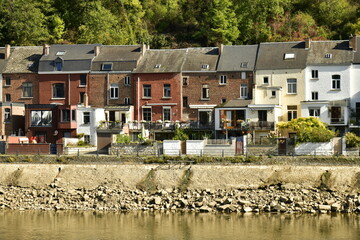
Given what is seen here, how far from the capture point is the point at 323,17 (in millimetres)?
84625

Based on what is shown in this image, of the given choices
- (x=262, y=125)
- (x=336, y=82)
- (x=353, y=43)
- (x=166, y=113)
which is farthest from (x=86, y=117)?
(x=353, y=43)

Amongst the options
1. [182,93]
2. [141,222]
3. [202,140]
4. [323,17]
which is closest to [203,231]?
[141,222]

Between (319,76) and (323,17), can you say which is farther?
(323,17)

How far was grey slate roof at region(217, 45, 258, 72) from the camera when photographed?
6584 cm

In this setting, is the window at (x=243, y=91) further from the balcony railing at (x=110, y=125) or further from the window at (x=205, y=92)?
the balcony railing at (x=110, y=125)

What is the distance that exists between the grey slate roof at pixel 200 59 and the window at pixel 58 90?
11877mm

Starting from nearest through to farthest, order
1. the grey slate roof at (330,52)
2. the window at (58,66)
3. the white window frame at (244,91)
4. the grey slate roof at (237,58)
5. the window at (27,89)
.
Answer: the grey slate roof at (330,52) < the white window frame at (244,91) < the grey slate roof at (237,58) < the window at (58,66) < the window at (27,89)

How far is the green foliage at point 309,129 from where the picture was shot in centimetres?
5469

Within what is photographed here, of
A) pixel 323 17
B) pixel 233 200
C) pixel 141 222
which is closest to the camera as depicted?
pixel 141 222

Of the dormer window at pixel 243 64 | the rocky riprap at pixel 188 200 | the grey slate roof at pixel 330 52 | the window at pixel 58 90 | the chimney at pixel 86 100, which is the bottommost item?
the rocky riprap at pixel 188 200

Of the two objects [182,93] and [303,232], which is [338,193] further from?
[182,93]

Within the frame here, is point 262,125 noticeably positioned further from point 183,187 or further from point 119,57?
point 119,57

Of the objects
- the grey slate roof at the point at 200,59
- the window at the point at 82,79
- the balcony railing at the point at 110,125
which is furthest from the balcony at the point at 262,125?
the window at the point at 82,79

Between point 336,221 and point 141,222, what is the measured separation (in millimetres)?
11466
